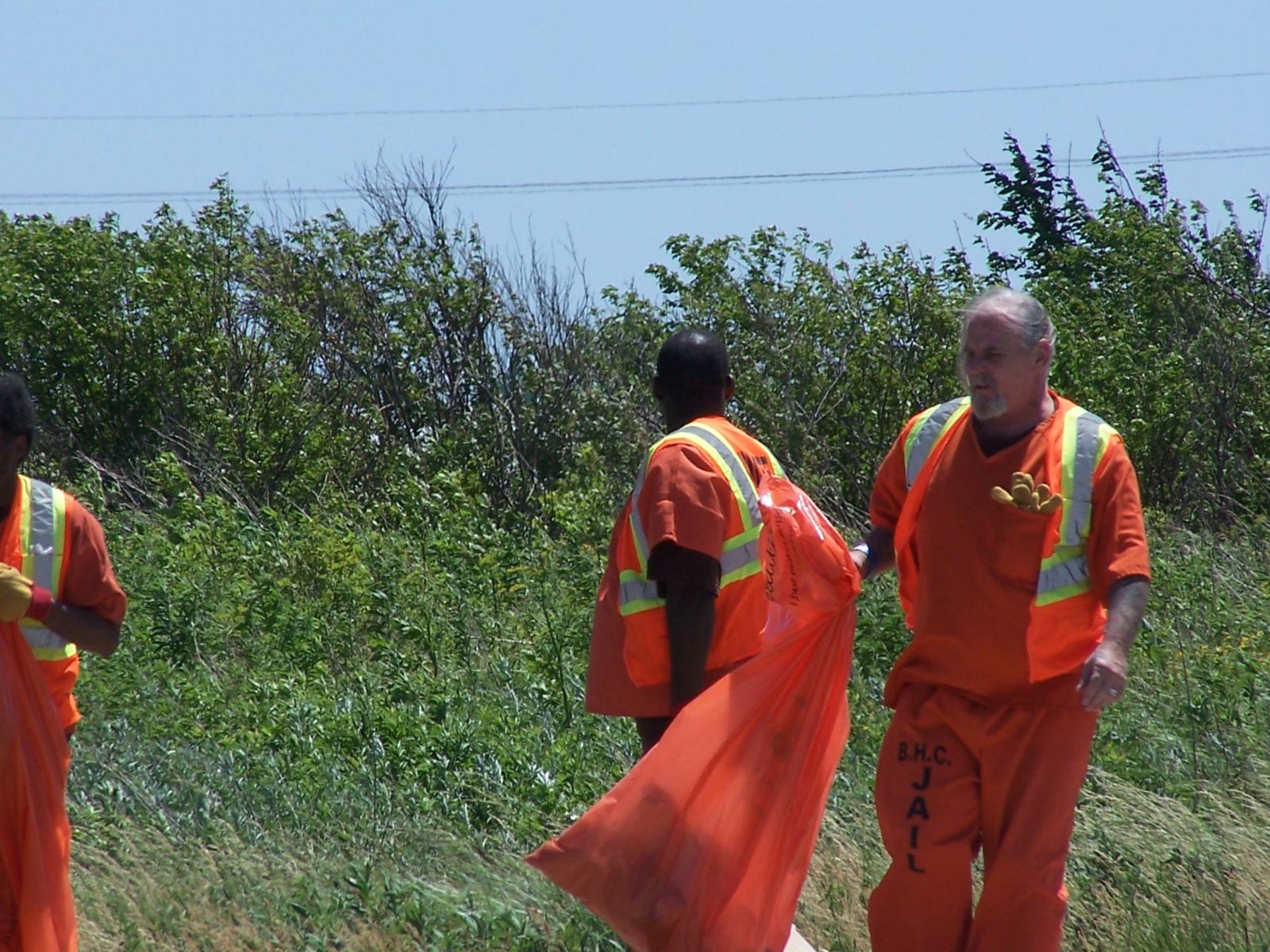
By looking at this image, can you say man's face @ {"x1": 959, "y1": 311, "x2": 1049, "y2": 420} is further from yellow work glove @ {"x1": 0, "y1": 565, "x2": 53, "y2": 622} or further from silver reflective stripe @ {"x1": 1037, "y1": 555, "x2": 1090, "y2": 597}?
yellow work glove @ {"x1": 0, "y1": 565, "x2": 53, "y2": 622}

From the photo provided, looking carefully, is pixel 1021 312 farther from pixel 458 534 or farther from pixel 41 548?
pixel 458 534

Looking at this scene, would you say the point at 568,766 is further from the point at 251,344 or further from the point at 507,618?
the point at 251,344

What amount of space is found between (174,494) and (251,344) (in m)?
3.03

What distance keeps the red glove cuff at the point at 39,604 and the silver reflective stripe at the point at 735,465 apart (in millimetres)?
1583

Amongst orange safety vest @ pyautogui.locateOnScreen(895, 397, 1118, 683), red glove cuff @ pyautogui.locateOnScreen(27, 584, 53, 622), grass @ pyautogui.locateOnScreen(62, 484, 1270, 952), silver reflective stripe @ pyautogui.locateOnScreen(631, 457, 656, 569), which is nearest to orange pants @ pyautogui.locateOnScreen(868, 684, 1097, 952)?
orange safety vest @ pyautogui.locateOnScreen(895, 397, 1118, 683)

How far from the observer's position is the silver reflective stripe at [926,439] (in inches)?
162

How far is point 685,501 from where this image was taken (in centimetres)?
402

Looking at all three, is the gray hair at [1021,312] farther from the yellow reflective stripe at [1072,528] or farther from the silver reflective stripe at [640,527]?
the silver reflective stripe at [640,527]

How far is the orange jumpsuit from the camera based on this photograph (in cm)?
367

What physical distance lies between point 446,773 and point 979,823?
2.75 meters

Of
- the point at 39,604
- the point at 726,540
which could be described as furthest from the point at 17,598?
the point at 726,540

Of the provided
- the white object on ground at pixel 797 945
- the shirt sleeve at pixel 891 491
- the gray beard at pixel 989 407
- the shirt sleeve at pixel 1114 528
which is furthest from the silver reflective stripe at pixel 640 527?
the white object on ground at pixel 797 945

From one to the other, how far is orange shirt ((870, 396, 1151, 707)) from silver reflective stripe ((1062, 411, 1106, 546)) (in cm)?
2

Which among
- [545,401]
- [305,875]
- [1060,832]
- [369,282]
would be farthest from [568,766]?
[369,282]
